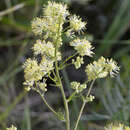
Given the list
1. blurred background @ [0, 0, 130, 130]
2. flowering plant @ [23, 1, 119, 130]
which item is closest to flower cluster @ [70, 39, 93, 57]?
flowering plant @ [23, 1, 119, 130]

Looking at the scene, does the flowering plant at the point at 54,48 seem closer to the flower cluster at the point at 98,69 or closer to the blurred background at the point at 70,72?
the flower cluster at the point at 98,69

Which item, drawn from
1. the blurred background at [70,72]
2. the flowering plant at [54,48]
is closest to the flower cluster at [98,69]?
the flowering plant at [54,48]

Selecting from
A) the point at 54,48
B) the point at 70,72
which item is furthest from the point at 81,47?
the point at 70,72

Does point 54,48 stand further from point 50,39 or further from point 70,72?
point 70,72

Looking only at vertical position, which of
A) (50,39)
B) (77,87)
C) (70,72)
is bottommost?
(77,87)

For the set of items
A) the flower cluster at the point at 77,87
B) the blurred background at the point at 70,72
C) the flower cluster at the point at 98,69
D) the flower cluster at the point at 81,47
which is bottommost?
the flower cluster at the point at 77,87

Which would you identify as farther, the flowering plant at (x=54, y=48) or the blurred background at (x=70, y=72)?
the blurred background at (x=70, y=72)

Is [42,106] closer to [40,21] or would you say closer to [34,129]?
[34,129]

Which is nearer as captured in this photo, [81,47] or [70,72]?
[81,47]
